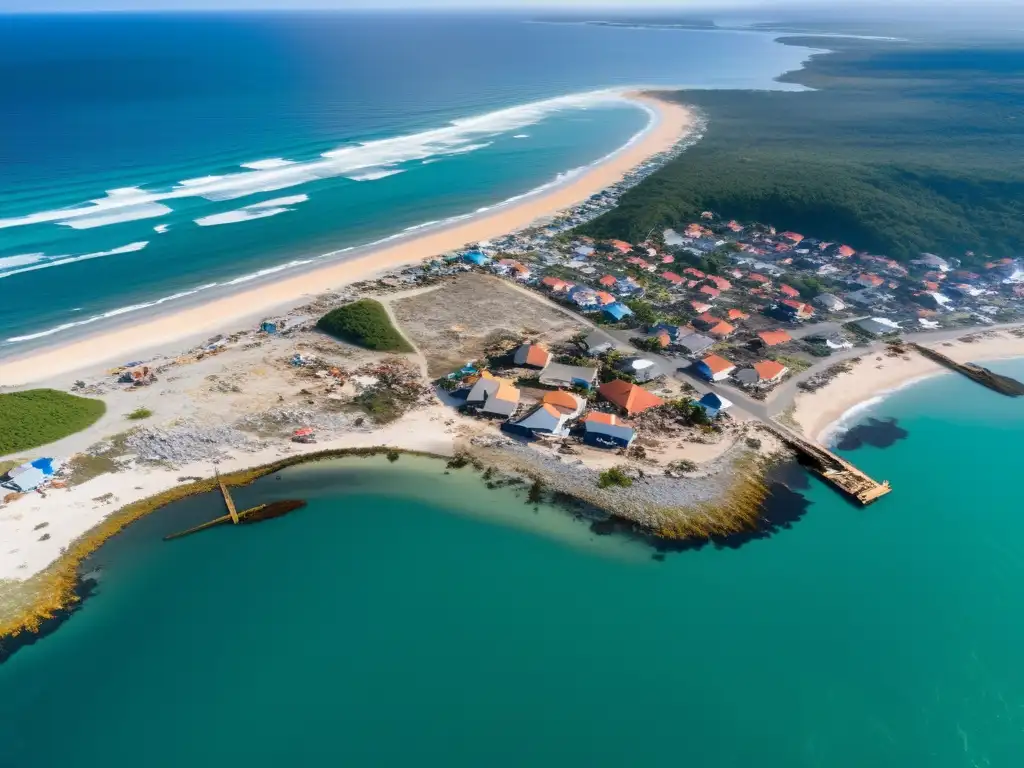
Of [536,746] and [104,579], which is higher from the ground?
[104,579]

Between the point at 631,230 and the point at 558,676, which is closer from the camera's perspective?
the point at 558,676

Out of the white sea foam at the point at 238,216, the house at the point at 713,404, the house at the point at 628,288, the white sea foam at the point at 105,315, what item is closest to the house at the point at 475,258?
the house at the point at 628,288

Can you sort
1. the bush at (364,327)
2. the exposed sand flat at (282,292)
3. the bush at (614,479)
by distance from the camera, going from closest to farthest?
1. the bush at (614,479)
2. the exposed sand flat at (282,292)
3. the bush at (364,327)

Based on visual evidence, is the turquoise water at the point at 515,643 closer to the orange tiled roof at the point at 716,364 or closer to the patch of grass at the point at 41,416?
the patch of grass at the point at 41,416

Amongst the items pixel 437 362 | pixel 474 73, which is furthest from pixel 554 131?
pixel 437 362

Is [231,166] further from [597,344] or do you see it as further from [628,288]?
[597,344]

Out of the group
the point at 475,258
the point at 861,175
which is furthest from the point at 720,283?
the point at 861,175

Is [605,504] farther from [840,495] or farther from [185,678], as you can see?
[185,678]
